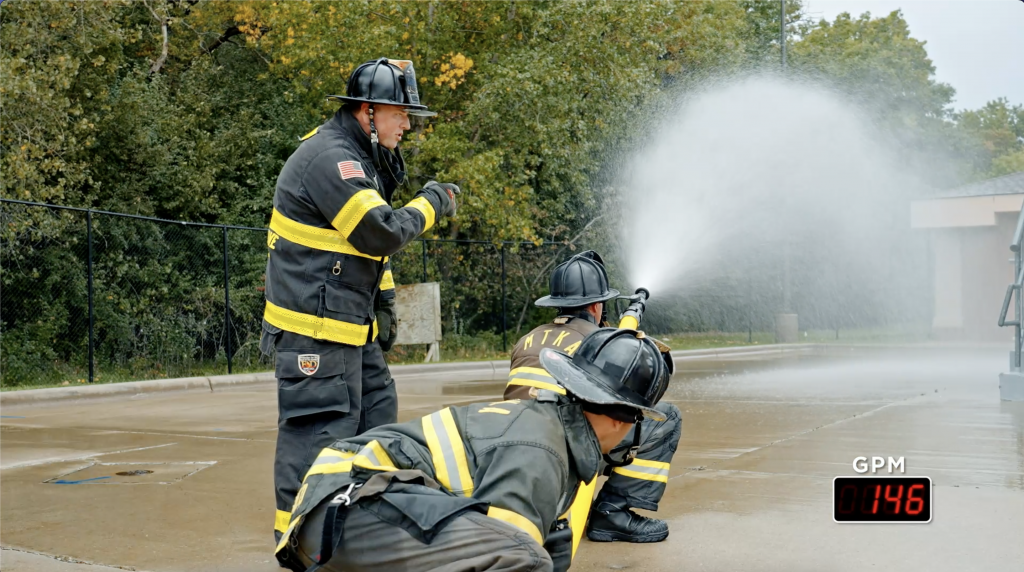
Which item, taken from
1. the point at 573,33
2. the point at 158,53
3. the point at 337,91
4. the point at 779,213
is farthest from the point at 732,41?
→ the point at 158,53

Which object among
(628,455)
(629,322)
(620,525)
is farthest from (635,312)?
(628,455)

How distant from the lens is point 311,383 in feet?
13.0

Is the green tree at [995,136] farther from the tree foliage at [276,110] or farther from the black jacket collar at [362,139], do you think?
the black jacket collar at [362,139]

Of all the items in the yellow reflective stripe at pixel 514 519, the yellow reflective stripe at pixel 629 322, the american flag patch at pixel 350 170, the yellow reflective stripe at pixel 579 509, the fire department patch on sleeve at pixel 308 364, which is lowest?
the yellow reflective stripe at pixel 579 509

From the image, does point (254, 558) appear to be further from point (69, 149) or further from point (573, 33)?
point (573, 33)

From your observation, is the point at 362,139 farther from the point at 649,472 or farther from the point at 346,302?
the point at 649,472

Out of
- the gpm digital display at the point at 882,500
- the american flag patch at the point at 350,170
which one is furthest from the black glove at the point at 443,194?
the gpm digital display at the point at 882,500

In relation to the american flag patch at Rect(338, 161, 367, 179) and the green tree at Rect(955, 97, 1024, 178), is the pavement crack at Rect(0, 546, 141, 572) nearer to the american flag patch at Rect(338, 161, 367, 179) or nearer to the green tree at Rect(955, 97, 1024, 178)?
the american flag patch at Rect(338, 161, 367, 179)

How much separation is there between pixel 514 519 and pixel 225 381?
36.2ft

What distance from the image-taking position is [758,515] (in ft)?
17.4

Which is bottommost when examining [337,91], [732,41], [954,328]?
[954,328]

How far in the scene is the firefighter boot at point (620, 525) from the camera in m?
4.88

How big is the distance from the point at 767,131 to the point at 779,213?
609 centimetres

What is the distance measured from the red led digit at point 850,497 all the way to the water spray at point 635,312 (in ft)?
4.82
